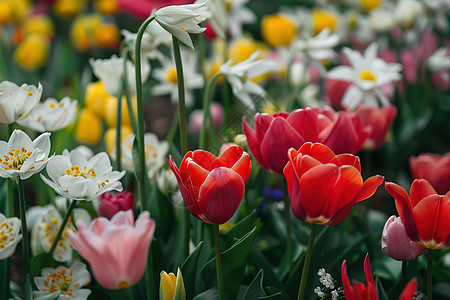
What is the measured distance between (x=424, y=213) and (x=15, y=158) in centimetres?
45

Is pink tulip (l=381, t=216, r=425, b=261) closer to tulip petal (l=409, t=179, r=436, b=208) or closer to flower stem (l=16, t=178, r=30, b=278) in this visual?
tulip petal (l=409, t=179, r=436, b=208)

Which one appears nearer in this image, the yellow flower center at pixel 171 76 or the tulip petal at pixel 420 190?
the tulip petal at pixel 420 190

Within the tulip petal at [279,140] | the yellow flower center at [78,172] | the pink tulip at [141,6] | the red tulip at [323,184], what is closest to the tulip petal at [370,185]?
the red tulip at [323,184]

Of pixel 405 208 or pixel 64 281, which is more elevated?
pixel 405 208

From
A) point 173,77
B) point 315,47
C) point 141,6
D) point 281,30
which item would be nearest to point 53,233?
point 173,77

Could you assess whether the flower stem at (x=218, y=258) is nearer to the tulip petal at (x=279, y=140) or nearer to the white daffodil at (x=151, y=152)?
the tulip petal at (x=279, y=140)

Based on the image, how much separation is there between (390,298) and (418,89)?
34.9 inches

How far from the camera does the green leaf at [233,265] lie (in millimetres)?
681

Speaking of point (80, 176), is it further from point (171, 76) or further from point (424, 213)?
point (171, 76)

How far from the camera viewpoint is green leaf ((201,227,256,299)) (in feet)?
2.23

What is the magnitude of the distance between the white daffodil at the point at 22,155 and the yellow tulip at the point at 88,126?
1.73 feet

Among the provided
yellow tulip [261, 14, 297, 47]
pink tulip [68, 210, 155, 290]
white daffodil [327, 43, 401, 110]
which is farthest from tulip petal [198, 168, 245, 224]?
yellow tulip [261, 14, 297, 47]

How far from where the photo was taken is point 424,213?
1.92 ft

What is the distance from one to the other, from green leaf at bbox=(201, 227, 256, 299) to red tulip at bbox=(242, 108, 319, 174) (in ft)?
0.30
